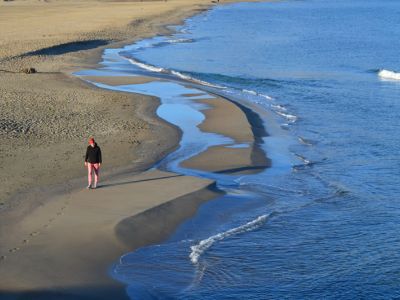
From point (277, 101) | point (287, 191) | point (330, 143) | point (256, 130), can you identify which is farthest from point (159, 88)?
point (287, 191)

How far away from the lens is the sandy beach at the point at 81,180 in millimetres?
12641

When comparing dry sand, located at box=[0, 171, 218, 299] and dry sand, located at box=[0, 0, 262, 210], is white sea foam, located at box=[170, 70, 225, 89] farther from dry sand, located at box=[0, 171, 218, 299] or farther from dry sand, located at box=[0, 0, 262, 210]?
dry sand, located at box=[0, 171, 218, 299]

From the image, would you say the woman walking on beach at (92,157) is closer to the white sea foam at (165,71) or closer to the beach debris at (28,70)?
the white sea foam at (165,71)

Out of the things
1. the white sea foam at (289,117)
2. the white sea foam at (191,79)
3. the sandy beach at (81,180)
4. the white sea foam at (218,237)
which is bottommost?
the white sea foam at (289,117)

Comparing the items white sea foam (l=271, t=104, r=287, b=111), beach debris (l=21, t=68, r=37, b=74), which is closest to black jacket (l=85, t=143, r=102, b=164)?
white sea foam (l=271, t=104, r=287, b=111)

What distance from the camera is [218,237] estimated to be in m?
14.9

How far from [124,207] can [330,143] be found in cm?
1085

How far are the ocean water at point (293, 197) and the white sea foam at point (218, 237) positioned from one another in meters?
0.03

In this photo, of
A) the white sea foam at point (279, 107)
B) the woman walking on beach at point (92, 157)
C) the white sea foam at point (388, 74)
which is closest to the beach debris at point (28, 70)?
the white sea foam at point (279, 107)

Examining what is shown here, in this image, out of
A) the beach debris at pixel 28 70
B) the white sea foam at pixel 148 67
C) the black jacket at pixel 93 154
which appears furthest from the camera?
the white sea foam at pixel 148 67

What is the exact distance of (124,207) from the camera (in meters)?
15.9

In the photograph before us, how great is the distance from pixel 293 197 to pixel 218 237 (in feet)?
12.5

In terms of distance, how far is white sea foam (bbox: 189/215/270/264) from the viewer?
1382cm

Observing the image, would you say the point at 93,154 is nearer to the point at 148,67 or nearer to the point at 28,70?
the point at 28,70
